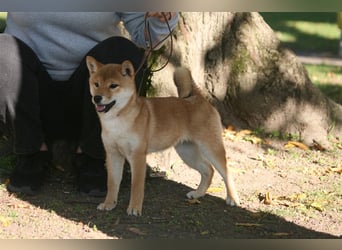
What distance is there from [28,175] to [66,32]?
95 cm

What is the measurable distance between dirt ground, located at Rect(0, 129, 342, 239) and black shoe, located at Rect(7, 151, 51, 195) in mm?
56

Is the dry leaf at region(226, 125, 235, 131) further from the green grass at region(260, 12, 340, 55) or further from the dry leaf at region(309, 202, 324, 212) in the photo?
the green grass at region(260, 12, 340, 55)

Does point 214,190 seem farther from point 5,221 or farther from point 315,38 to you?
point 315,38

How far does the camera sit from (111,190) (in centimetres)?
407

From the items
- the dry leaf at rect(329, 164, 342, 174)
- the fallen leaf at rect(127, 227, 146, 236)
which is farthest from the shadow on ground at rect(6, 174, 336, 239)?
the dry leaf at rect(329, 164, 342, 174)

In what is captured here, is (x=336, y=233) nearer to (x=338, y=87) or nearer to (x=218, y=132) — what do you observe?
(x=218, y=132)

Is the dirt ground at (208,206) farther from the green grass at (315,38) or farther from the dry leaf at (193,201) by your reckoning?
the green grass at (315,38)

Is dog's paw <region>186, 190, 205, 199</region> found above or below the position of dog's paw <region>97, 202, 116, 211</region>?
below

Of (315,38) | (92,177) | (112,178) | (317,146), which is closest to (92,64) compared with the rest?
(112,178)

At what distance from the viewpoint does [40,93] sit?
4.21 metres

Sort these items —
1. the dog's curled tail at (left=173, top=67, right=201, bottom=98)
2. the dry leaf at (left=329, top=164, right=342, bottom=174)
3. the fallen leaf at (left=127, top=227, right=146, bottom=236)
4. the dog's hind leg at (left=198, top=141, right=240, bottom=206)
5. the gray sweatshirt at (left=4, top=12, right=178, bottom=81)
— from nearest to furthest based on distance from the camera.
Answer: the fallen leaf at (left=127, top=227, right=146, bottom=236), the gray sweatshirt at (left=4, top=12, right=178, bottom=81), the dog's hind leg at (left=198, top=141, right=240, bottom=206), the dog's curled tail at (left=173, top=67, right=201, bottom=98), the dry leaf at (left=329, top=164, right=342, bottom=174)

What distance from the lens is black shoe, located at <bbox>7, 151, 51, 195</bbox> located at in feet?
13.9
